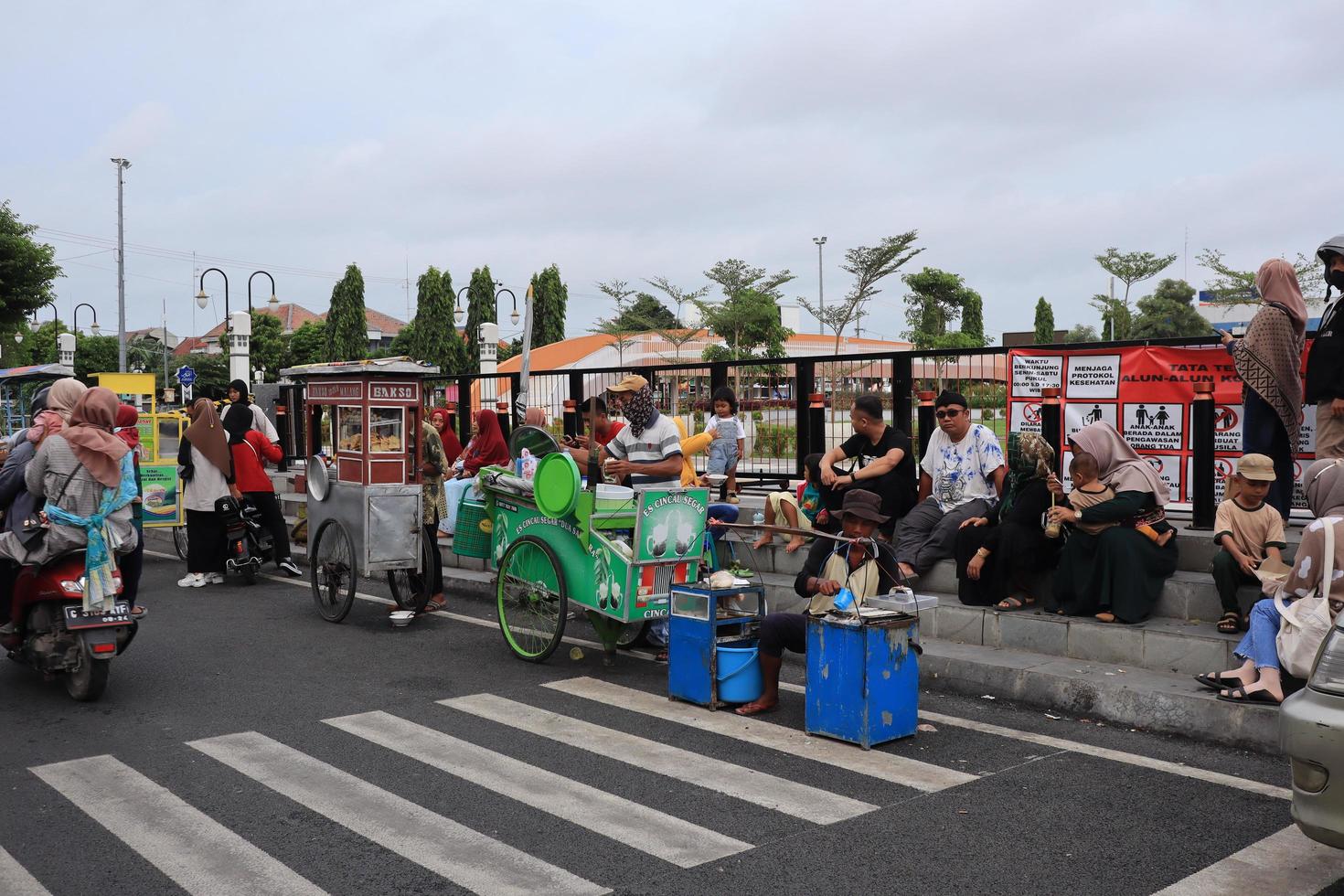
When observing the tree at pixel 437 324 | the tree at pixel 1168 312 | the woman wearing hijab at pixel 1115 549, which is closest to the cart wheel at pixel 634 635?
the woman wearing hijab at pixel 1115 549

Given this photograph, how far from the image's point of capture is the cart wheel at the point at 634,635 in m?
8.27

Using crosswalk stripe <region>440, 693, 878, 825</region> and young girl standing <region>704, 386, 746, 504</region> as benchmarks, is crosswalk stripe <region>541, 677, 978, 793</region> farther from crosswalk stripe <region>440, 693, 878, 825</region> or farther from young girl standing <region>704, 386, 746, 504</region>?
young girl standing <region>704, 386, 746, 504</region>

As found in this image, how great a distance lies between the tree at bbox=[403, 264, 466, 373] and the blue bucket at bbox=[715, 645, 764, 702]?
183 ft

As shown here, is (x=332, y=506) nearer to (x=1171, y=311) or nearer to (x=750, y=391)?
(x=750, y=391)

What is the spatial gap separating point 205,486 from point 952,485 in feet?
24.6

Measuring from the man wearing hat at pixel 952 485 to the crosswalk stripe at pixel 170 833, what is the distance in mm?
5236

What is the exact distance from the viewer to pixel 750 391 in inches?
466

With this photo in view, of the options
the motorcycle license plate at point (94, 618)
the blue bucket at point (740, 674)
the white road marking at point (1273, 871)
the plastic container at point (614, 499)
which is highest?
the plastic container at point (614, 499)

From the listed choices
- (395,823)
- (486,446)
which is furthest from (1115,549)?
(486,446)

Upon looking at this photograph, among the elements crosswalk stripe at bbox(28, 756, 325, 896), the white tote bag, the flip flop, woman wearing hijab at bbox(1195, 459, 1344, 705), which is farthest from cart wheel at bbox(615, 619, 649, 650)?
the white tote bag

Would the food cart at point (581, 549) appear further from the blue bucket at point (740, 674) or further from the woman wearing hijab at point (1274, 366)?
the woman wearing hijab at point (1274, 366)

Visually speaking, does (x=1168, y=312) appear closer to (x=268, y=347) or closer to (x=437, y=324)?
(x=437, y=324)

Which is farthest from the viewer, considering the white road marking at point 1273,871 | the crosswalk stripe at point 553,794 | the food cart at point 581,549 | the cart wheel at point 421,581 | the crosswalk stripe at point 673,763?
the cart wheel at point 421,581

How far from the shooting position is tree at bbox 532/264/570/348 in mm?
66125
